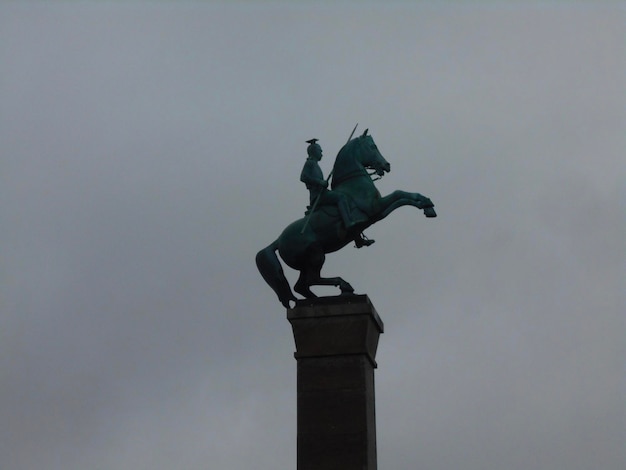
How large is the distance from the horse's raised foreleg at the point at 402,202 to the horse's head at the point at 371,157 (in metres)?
0.81

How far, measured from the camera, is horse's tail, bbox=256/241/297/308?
2559 cm

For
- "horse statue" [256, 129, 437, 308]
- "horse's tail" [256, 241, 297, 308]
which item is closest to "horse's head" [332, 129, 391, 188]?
"horse statue" [256, 129, 437, 308]

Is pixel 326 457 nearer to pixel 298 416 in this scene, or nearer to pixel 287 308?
pixel 298 416

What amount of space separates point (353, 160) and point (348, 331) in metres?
3.59

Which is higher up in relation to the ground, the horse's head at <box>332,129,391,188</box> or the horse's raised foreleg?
the horse's head at <box>332,129,391,188</box>

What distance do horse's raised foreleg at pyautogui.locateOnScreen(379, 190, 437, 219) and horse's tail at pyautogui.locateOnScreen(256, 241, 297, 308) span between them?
89.1 inches

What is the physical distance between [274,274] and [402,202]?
2.90m

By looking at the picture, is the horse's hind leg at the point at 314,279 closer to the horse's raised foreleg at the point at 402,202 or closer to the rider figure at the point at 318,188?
the rider figure at the point at 318,188

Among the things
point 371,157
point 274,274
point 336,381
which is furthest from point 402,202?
point 336,381

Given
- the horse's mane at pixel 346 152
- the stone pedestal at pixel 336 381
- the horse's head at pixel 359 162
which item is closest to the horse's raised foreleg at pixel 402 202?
the horse's head at pixel 359 162

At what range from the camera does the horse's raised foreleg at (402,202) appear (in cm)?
2509

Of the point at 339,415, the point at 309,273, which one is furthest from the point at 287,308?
the point at 339,415

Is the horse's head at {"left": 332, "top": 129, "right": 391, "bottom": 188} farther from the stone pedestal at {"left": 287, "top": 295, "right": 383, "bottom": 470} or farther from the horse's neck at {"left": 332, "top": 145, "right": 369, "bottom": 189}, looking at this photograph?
the stone pedestal at {"left": 287, "top": 295, "right": 383, "bottom": 470}

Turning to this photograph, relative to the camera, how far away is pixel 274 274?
25.6 m
